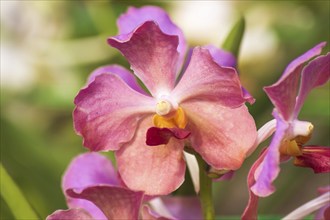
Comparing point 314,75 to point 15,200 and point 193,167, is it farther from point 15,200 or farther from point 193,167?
A: point 15,200

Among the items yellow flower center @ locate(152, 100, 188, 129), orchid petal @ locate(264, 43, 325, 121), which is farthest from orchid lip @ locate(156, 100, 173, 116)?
orchid petal @ locate(264, 43, 325, 121)

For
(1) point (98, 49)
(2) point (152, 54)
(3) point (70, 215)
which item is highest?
(2) point (152, 54)

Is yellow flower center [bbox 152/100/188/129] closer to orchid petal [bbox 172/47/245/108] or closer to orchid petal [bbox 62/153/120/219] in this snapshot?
orchid petal [bbox 172/47/245/108]

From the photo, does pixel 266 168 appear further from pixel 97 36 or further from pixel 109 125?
pixel 97 36

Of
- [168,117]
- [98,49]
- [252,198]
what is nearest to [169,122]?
[168,117]

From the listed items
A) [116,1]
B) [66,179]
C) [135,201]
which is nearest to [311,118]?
[116,1]

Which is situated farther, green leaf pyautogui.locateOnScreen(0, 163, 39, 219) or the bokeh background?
the bokeh background
